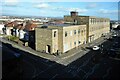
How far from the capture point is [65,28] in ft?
134

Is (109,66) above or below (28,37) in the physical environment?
below

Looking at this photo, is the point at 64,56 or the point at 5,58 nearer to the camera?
the point at 5,58

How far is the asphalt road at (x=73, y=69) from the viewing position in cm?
2564

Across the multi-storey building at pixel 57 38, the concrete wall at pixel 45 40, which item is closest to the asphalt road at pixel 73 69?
the concrete wall at pixel 45 40

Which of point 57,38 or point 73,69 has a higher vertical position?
point 57,38

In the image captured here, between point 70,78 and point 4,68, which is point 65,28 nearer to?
point 70,78

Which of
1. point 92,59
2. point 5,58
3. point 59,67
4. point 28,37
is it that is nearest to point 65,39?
point 92,59

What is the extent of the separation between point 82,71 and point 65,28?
1459cm

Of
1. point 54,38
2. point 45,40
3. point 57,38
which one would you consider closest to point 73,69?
point 54,38

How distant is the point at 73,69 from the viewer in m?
29.1

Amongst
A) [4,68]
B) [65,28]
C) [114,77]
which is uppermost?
[65,28]

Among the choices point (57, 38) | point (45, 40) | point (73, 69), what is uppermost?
point (57, 38)

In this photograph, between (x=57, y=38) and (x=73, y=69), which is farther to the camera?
(x=57, y=38)

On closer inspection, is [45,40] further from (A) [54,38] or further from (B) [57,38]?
(B) [57,38]
